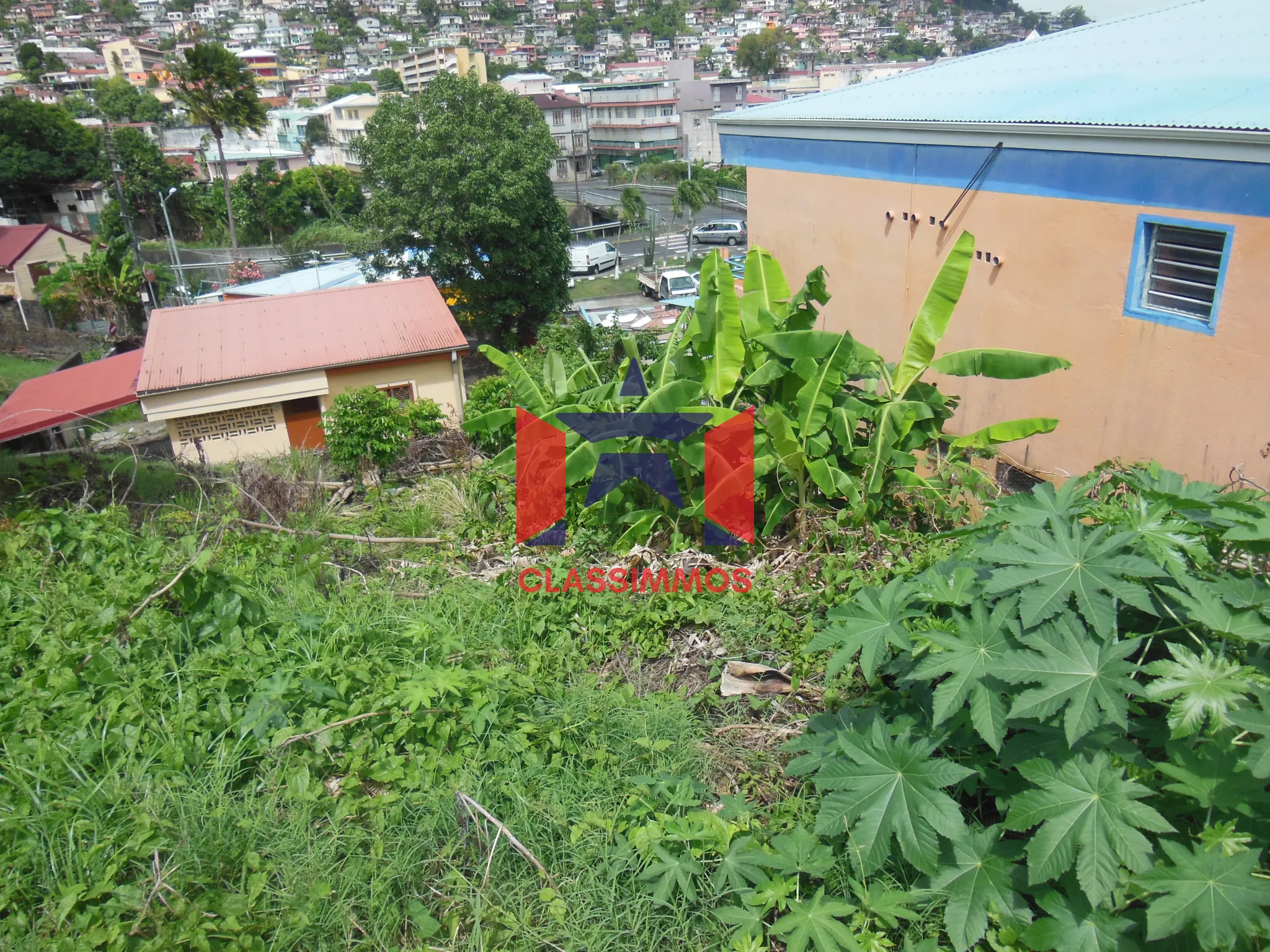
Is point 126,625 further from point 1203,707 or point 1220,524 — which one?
point 1220,524

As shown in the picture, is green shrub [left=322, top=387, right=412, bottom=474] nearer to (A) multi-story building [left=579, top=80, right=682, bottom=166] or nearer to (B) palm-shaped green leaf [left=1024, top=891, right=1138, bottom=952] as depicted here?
(B) palm-shaped green leaf [left=1024, top=891, right=1138, bottom=952]

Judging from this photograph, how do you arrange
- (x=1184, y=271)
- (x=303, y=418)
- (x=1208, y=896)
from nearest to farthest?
(x=1208, y=896) → (x=1184, y=271) → (x=303, y=418)

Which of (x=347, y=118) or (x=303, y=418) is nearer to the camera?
(x=303, y=418)

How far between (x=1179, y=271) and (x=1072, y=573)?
516 centimetres

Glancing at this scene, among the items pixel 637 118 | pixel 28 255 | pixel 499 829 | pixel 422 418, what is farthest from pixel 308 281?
pixel 637 118

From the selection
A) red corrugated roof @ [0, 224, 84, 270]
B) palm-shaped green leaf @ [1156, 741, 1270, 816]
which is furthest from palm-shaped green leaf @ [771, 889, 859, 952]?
red corrugated roof @ [0, 224, 84, 270]

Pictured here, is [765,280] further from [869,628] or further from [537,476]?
[869,628]

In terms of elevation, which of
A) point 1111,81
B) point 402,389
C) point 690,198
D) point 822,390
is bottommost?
point 402,389

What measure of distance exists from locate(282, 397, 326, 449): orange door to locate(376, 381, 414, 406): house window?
1.29 m

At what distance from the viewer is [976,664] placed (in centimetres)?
273

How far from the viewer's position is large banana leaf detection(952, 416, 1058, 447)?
207 inches

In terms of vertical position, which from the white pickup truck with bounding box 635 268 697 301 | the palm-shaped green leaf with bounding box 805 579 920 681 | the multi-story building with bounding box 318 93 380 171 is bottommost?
the white pickup truck with bounding box 635 268 697 301

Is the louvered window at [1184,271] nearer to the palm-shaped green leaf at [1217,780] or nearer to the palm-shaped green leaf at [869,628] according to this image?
the palm-shaped green leaf at [869,628]

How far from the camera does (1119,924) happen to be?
254 centimetres
